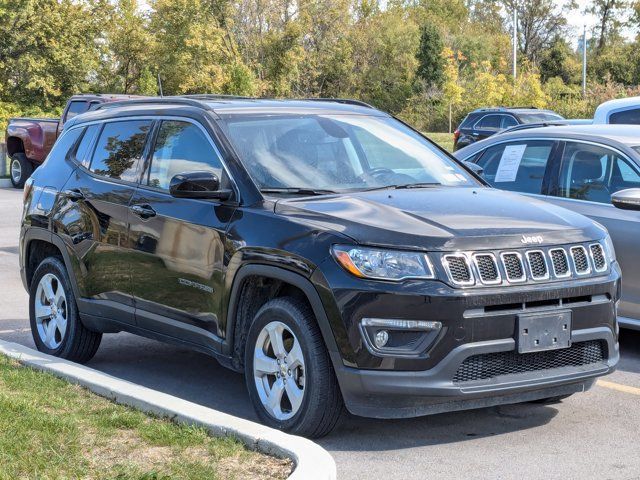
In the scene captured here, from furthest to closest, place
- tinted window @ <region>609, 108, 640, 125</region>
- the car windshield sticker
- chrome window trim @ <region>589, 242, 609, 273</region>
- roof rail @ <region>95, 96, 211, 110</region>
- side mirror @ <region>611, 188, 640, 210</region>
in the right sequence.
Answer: tinted window @ <region>609, 108, 640, 125</region>
the car windshield sticker
side mirror @ <region>611, 188, 640, 210</region>
roof rail @ <region>95, 96, 211, 110</region>
chrome window trim @ <region>589, 242, 609, 273</region>

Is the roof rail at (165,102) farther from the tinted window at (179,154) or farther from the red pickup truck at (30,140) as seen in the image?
the red pickup truck at (30,140)

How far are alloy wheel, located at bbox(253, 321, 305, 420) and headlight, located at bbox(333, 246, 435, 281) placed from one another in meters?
0.55

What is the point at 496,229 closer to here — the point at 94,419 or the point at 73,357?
the point at 94,419

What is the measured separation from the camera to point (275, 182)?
621cm

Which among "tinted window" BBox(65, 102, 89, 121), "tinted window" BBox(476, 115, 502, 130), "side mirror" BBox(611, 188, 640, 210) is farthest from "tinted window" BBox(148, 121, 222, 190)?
"tinted window" BBox(476, 115, 502, 130)

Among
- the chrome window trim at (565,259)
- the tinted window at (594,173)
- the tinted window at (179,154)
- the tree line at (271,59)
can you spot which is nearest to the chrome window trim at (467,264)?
the chrome window trim at (565,259)

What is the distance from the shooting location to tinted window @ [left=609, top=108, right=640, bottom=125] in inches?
445

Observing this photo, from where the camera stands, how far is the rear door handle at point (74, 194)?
24.7 feet

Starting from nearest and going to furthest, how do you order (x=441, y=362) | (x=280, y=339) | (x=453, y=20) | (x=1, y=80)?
(x=441, y=362), (x=280, y=339), (x=1, y=80), (x=453, y=20)

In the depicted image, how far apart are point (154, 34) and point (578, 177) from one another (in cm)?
5225

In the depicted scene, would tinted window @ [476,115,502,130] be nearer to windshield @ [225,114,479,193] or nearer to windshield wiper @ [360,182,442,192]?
windshield @ [225,114,479,193]

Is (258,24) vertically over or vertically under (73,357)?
over

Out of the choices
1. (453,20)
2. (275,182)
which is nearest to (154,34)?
(453,20)

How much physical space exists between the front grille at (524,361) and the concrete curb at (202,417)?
87 cm
